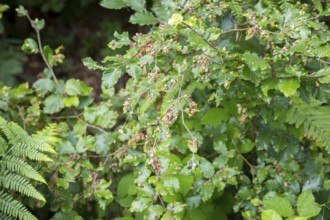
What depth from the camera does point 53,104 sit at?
2.89 m

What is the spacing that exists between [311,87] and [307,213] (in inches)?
25.5

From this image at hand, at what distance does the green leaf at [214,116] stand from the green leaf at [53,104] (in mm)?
985

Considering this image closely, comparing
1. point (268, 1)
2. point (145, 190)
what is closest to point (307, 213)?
point (145, 190)

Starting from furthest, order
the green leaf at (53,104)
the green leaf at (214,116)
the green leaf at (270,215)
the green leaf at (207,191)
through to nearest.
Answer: the green leaf at (53,104)
the green leaf at (214,116)
the green leaf at (207,191)
the green leaf at (270,215)

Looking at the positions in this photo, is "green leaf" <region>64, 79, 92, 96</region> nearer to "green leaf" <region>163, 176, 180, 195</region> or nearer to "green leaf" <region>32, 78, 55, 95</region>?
"green leaf" <region>32, 78, 55, 95</region>

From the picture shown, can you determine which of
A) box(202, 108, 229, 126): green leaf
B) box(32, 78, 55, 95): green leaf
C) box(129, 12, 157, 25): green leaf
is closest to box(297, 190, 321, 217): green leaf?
box(202, 108, 229, 126): green leaf

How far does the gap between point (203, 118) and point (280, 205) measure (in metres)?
0.74

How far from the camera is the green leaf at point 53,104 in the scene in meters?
2.87

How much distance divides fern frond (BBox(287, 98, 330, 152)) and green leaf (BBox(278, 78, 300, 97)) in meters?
0.42

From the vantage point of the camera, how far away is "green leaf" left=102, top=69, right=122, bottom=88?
6.75ft

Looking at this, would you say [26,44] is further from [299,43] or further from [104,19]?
[104,19]

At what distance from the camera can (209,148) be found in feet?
9.59

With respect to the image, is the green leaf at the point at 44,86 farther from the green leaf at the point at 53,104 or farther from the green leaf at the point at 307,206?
the green leaf at the point at 307,206

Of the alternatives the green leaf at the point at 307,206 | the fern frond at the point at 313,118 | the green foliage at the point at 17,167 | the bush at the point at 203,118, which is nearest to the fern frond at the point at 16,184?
the green foliage at the point at 17,167
